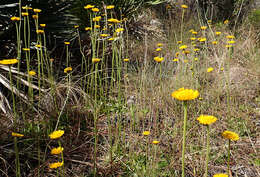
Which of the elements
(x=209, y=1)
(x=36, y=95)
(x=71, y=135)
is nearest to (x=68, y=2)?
(x=36, y=95)

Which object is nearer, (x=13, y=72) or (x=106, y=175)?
(x=106, y=175)

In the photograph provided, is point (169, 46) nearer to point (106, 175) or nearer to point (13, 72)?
point (13, 72)

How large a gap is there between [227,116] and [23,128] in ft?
5.93

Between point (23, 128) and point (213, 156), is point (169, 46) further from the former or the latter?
point (23, 128)

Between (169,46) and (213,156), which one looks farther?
(169,46)

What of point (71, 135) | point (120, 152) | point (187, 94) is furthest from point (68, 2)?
point (187, 94)

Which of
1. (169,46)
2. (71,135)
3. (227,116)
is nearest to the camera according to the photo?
(71,135)

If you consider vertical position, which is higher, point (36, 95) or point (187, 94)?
point (187, 94)

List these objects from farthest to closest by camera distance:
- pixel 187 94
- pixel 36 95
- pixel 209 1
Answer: pixel 209 1
pixel 36 95
pixel 187 94

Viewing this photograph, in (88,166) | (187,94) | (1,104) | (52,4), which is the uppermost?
(52,4)

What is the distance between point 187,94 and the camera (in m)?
0.81

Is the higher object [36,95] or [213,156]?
[36,95]

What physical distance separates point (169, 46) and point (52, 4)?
1.99 m

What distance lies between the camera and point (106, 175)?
5.22 feet
